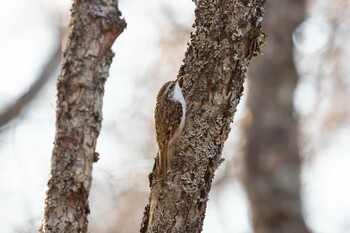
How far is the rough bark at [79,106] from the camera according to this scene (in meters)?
2.72

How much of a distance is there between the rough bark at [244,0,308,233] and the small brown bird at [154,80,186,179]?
3.28m

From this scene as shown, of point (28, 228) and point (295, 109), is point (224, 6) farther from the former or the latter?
point (295, 109)

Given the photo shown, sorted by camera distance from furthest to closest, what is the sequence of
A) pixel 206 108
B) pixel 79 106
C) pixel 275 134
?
1. pixel 275 134
2. pixel 206 108
3. pixel 79 106

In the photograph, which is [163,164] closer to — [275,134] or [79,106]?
[79,106]

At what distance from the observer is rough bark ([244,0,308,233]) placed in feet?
25.4

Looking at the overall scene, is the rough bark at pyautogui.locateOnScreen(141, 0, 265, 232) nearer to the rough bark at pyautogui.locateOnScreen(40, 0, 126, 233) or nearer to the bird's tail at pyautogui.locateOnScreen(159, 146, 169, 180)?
the bird's tail at pyautogui.locateOnScreen(159, 146, 169, 180)

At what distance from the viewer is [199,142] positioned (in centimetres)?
347

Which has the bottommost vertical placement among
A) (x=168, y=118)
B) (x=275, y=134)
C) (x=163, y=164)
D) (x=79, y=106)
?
(x=79, y=106)

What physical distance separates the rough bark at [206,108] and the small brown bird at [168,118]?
0.04 m

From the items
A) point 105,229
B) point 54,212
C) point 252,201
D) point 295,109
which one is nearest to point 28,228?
point 105,229

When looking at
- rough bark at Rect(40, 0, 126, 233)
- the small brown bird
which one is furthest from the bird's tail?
rough bark at Rect(40, 0, 126, 233)

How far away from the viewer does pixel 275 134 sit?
321 inches

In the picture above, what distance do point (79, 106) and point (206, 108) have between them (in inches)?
32.7

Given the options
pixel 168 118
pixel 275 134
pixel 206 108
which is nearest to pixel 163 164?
pixel 206 108
